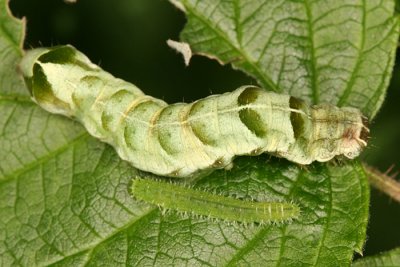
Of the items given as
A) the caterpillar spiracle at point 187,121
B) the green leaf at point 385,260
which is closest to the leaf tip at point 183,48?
the caterpillar spiracle at point 187,121

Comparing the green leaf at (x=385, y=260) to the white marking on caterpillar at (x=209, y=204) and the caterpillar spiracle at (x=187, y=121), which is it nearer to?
the white marking on caterpillar at (x=209, y=204)

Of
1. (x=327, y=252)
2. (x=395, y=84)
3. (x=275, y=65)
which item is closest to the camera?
(x=327, y=252)

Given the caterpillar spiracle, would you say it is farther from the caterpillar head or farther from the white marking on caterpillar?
the white marking on caterpillar

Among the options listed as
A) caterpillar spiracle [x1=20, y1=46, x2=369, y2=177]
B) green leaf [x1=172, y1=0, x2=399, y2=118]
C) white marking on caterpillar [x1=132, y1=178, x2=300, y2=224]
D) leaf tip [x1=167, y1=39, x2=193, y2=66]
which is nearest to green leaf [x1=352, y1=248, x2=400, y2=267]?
white marking on caterpillar [x1=132, y1=178, x2=300, y2=224]

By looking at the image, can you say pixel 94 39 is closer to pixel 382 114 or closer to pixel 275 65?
pixel 275 65

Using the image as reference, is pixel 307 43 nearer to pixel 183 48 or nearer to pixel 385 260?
pixel 183 48

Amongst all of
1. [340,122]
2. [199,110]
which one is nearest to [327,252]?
[340,122]
